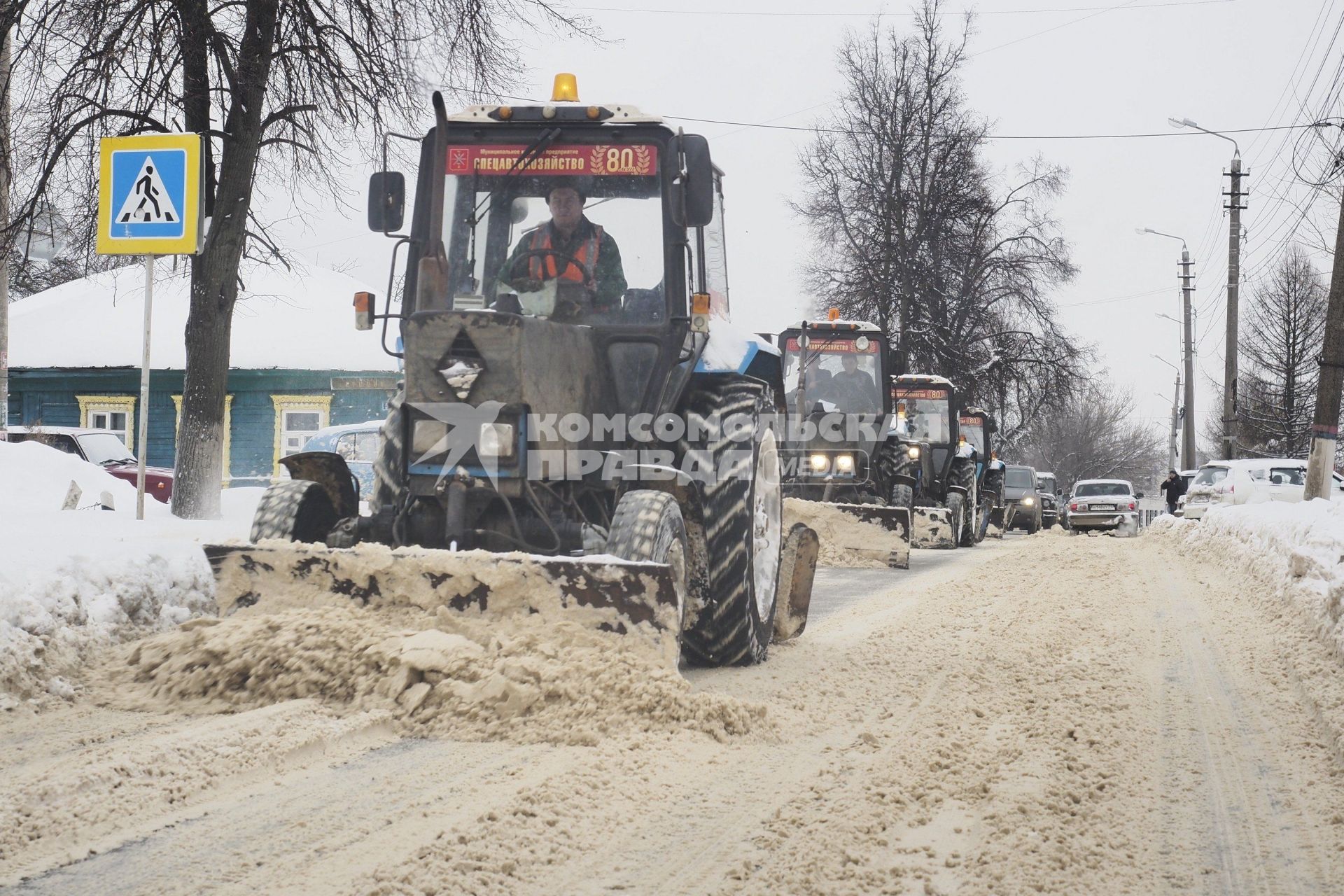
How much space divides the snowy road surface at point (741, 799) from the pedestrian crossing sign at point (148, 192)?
4472 millimetres

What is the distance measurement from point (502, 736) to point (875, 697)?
1.78 metres

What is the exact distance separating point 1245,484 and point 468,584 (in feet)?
64.2

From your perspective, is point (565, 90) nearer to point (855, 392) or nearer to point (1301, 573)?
point (1301, 573)

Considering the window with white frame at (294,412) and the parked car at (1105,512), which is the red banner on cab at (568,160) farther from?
the parked car at (1105,512)

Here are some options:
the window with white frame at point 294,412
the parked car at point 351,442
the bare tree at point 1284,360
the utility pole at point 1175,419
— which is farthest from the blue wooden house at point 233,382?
the utility pole at point 1175,419

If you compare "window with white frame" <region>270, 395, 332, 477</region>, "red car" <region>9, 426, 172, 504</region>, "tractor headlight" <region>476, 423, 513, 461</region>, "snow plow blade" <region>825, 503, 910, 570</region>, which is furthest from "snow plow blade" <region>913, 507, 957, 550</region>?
"window with white frame" <region>270, 395, 332, 477</region>

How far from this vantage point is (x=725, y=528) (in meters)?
5.59

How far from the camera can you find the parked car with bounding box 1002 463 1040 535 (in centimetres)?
3156

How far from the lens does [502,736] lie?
4191 millimetres

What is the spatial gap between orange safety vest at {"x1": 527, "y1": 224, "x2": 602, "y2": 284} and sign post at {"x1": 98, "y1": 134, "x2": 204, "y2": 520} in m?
3.28

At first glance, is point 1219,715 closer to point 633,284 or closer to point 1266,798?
point 1266,798

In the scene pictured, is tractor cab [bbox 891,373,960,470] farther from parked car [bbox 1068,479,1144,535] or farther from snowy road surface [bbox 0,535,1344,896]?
snowy road surface [bbox 0,535,1344,896]

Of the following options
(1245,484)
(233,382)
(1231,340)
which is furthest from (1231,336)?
(233,382)

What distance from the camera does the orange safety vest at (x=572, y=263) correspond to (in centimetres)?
578
